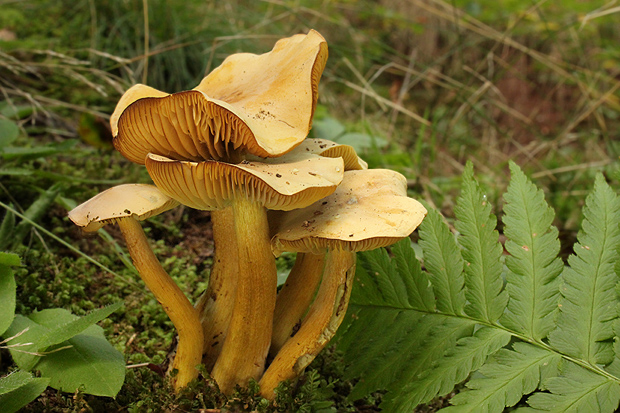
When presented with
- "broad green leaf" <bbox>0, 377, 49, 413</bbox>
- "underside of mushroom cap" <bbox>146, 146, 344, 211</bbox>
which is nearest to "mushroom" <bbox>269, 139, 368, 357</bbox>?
"underside of mushroom cap" <bbox>146, 146, 344, 211</bbox>

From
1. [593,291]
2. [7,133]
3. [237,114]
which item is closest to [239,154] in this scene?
[237,114]

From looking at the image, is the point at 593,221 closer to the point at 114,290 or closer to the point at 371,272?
the point at 371,272

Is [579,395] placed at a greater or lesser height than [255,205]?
lesser

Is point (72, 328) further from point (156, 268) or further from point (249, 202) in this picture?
point (249, 202)

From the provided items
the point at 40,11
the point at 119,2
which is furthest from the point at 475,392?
the point at 40,11

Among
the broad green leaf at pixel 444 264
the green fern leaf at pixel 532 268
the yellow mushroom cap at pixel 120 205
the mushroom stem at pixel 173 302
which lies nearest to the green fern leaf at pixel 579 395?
the green fern leaf at pixel 532 268

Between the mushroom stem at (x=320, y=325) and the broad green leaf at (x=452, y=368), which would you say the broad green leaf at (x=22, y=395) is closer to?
the mushroom stem at (x=320, y=325)
